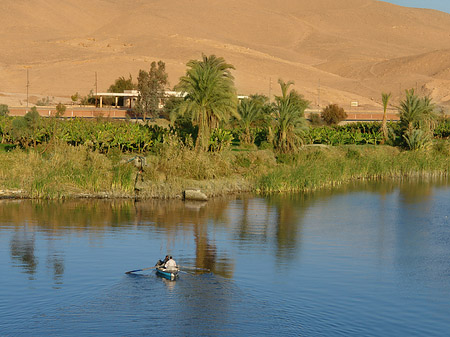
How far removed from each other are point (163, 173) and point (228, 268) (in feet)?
48.2

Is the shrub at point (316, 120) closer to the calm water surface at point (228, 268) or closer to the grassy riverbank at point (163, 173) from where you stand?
the grassy riverbank at point (163, 173)

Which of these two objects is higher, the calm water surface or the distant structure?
the distant structure

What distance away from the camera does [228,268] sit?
22.2 metres

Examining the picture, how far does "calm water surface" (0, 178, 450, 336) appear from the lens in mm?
17328

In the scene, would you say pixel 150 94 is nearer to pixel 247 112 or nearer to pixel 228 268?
pixel 247 112

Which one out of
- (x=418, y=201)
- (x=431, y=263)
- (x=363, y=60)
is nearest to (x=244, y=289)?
(x=431, y=263)

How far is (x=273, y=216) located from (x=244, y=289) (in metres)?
11.9

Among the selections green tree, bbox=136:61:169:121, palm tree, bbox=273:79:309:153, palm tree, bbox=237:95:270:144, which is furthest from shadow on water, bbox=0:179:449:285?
green tree, bbox=136:61:169:121

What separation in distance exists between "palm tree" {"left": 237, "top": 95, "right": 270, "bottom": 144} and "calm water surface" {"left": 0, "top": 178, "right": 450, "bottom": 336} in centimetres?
1440

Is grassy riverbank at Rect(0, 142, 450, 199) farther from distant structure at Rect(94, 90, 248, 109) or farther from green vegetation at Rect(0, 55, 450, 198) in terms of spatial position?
distant structure at Rect(94, 90, 248, 109)

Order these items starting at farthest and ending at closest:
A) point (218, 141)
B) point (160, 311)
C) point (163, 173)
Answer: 1. point (218, 141)
2. point (163, 173)
3. point (160, 311)

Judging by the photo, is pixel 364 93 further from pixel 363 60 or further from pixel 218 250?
pixel 218 250

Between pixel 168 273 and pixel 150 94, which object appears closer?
pixel 168 273

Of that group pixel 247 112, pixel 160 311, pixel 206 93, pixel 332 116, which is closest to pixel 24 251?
pixel 160 311
